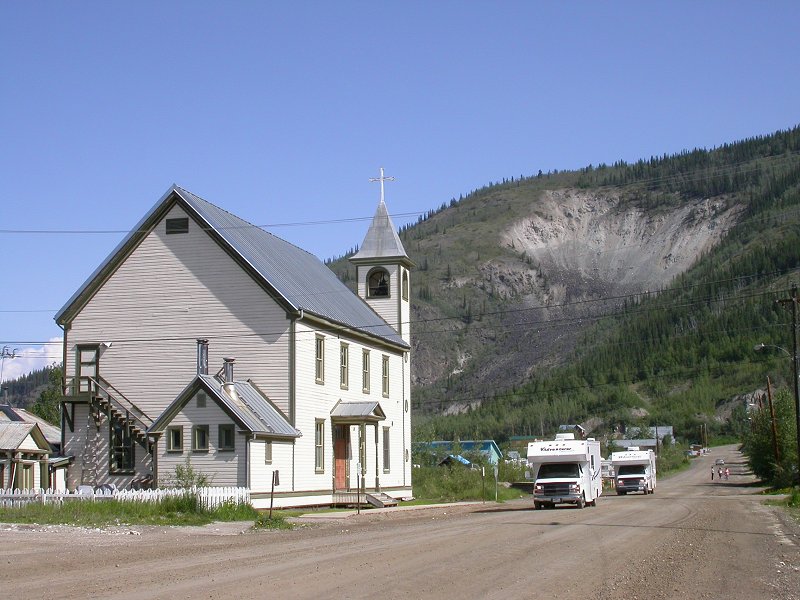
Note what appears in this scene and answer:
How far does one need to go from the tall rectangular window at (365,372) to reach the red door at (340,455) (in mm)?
3184

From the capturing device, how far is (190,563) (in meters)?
18.5

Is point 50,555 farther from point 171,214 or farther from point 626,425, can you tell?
point 626,425

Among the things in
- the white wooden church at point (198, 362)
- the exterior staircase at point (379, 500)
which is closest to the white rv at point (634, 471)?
the exterior staircase at point (379, 500)

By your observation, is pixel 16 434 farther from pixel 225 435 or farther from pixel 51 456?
pixel 225 435

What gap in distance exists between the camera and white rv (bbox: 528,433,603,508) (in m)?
39.3

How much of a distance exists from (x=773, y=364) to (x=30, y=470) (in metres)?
168

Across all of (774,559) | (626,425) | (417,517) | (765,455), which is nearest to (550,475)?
(417,517)

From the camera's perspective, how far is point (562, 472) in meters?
40.2

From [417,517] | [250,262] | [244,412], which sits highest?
[250,262]

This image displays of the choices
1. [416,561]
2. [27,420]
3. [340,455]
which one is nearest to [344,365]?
[340,455]

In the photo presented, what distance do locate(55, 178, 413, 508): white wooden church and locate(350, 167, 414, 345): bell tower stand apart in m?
10.1

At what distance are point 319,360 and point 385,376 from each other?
8.81 meters

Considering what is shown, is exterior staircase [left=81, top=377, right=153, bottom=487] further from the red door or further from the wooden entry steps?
the wooden entry steps

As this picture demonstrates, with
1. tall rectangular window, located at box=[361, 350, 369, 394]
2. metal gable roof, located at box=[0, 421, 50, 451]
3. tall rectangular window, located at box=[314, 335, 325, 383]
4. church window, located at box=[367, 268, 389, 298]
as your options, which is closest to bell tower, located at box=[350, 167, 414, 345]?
church window, located at box=[367, 268, 389, 298]
